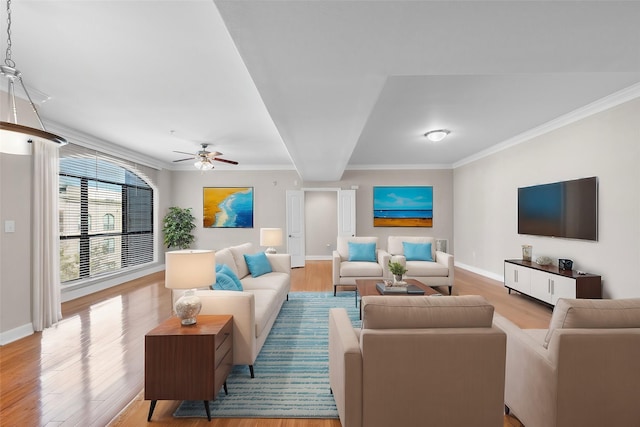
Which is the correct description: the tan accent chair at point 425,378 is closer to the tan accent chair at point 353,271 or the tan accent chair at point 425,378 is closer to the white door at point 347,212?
→ the tan accent chair at point 353,271

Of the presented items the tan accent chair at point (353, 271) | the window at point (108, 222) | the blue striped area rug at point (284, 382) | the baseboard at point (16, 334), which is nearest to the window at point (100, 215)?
the window at point (108, 222)

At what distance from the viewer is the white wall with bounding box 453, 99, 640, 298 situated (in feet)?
11.2

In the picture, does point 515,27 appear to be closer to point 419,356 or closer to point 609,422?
point 419,356

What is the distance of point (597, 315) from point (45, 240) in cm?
529

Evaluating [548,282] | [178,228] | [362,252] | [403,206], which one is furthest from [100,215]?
[548,282]

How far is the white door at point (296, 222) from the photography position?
8.02 metres

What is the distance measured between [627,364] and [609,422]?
0.32 m

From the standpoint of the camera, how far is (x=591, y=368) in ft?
5.21

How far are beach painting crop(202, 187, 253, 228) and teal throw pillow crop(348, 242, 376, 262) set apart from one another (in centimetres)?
353

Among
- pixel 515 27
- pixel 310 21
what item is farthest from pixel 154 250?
pixel 515 27

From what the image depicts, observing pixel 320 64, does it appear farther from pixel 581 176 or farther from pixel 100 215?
pixel 100 215

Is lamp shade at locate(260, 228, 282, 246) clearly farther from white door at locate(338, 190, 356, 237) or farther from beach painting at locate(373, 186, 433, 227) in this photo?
beach painting at locate(373, 186, 433, 227)

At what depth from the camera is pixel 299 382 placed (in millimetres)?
2480

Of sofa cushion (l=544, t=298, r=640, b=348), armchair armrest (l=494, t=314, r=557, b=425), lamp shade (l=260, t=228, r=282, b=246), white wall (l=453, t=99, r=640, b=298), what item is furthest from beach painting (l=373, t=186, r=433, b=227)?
sofa cushion (l=544, t=298, r=640, b=348)
